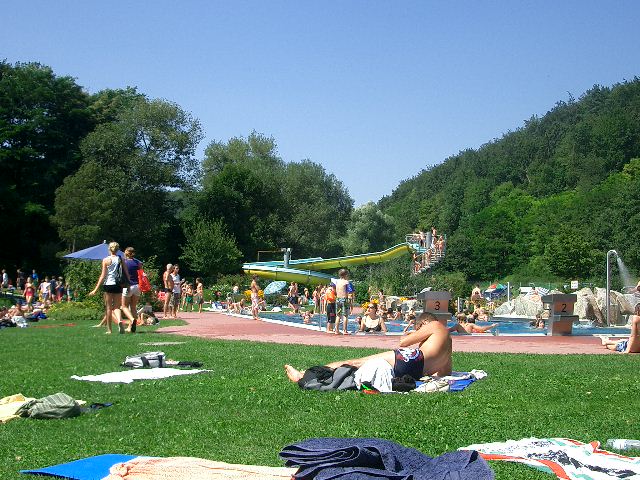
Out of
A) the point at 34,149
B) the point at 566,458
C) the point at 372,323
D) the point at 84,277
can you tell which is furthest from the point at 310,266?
the point at 566,458

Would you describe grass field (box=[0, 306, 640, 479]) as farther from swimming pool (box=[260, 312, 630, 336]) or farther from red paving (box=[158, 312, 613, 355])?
swimming pool (box=[260, 312, 630, 336])

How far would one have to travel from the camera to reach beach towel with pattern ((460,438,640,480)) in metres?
4.67

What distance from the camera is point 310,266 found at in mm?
52156

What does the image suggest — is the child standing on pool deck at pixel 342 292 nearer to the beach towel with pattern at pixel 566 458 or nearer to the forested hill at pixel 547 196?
the beach towel with pattern at pixel 566 458

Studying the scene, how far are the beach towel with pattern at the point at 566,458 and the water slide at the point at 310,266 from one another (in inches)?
1567

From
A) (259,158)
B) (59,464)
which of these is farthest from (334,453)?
(259,158)

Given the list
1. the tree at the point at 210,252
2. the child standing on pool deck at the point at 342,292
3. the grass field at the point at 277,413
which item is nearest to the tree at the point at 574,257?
the tree at the point at 210,252

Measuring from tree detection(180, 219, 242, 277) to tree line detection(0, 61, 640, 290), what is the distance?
0.09m

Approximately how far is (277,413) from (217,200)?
54520mm

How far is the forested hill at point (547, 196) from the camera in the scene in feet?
202

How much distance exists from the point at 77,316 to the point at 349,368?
17258 mm

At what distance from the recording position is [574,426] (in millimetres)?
6168

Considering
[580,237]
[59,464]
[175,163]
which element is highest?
[175,163]

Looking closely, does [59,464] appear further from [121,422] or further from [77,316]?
[77,316]
